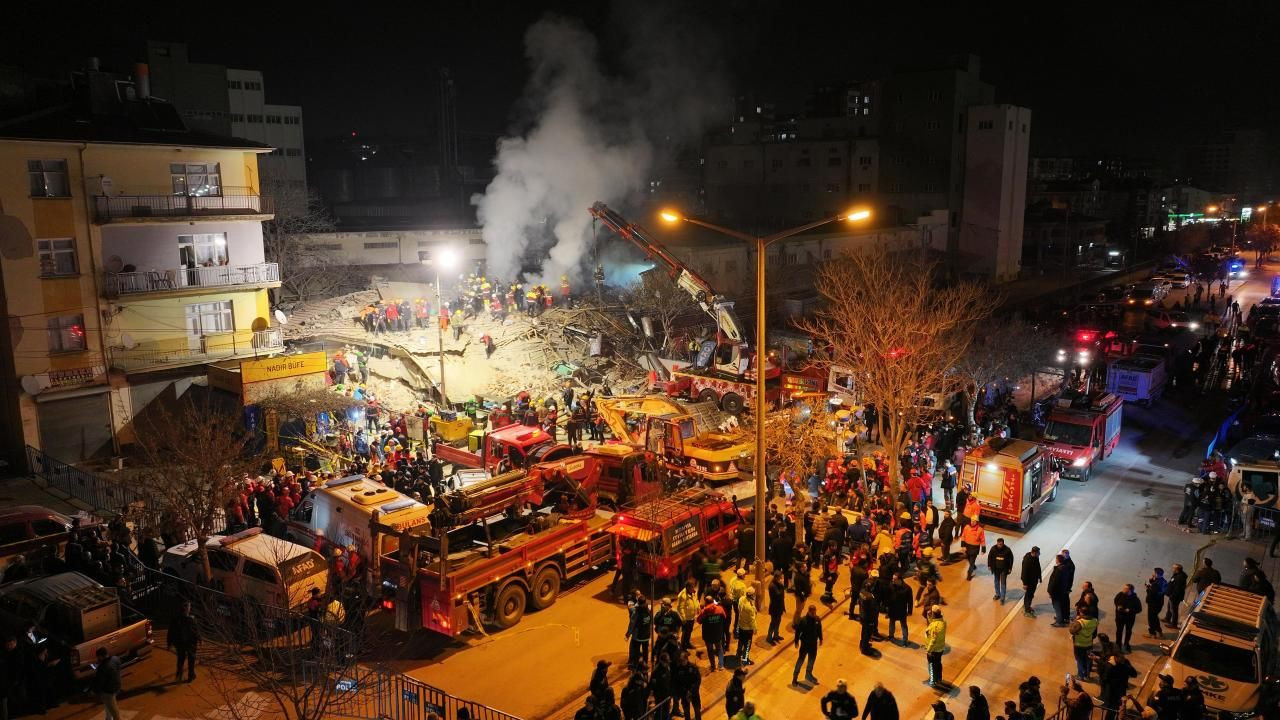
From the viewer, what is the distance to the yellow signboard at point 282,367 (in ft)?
88.2

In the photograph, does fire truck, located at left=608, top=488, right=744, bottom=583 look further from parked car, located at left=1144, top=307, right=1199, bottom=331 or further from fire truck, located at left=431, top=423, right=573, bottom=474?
parked car, located at left=1144, top=307, right=1199, bottom=331

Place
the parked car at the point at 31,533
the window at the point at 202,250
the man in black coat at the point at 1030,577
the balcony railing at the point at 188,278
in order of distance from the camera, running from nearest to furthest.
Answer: the man in black coat at the point at 1030,577 → the parked car at the point at 31,533 → the balcony railing at the point at 188,278 → the window at the point at 202,250

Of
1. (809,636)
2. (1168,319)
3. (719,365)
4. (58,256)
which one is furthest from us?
(1168,319)

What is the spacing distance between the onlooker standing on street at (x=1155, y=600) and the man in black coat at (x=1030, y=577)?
5.89 feet

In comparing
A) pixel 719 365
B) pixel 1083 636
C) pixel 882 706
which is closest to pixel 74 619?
pixel 882 706

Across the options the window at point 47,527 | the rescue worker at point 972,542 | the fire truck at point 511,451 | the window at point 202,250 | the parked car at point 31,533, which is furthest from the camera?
the window at point 202,250

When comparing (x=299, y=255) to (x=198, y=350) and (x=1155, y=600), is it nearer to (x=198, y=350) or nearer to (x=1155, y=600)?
(x=198, y=350)

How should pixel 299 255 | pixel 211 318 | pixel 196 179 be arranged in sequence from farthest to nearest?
pixel 299 255
pixel 211 318
pixel 196 179

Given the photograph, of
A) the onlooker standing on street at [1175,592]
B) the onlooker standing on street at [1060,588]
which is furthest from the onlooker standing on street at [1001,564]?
the onlooker standing on street at [1175,592]

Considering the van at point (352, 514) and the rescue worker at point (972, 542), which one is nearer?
the van at point (352, 514)

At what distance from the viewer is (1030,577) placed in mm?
15797

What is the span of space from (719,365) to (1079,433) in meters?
11.7


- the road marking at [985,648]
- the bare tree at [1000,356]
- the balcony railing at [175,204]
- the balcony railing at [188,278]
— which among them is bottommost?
the road marking at [985,648]

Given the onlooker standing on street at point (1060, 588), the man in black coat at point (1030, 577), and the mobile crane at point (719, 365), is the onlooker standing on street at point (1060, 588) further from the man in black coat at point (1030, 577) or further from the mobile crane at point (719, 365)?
the mobile crane at point (719, 365)
